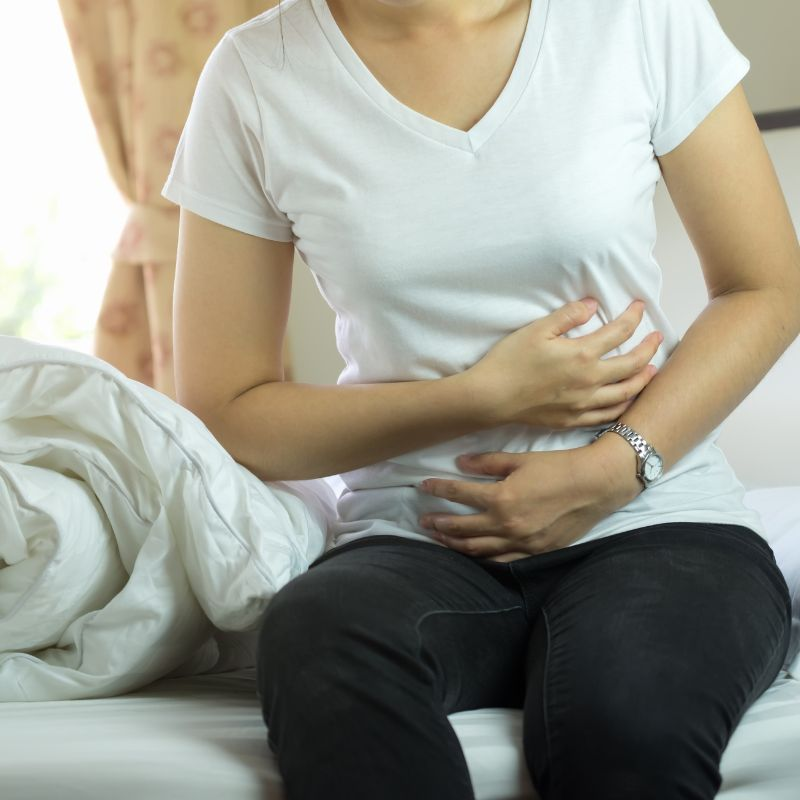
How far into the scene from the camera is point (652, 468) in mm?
1123

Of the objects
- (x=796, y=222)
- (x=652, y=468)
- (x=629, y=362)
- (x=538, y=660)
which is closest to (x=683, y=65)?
(x=629, y=362)

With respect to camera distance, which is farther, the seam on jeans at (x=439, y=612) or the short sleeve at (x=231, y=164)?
the short sleeve at (x=231, y=164)

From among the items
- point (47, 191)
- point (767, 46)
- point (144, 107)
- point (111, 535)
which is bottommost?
point (47, 191)

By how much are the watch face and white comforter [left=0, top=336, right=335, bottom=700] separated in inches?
14.1

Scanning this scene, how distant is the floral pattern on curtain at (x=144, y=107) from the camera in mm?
2650

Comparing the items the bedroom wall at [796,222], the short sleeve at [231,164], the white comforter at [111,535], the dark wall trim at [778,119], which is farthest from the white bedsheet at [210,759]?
the dark wall trim at [778,119]

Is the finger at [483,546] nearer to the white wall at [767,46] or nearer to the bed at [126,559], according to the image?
the bed at [126,559]

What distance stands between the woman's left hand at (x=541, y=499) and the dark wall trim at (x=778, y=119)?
1.17 metres

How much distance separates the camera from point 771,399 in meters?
2.02

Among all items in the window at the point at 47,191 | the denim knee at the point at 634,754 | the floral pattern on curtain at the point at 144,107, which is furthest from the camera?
the window at the point at 47,191

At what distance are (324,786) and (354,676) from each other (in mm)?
94

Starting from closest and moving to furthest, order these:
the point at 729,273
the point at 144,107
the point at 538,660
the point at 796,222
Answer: the point at 538,660, the point at 729,273, the point at 796,222, the point at 144,107

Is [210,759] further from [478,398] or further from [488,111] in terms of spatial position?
[488,111]

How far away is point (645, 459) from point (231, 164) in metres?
0.55
